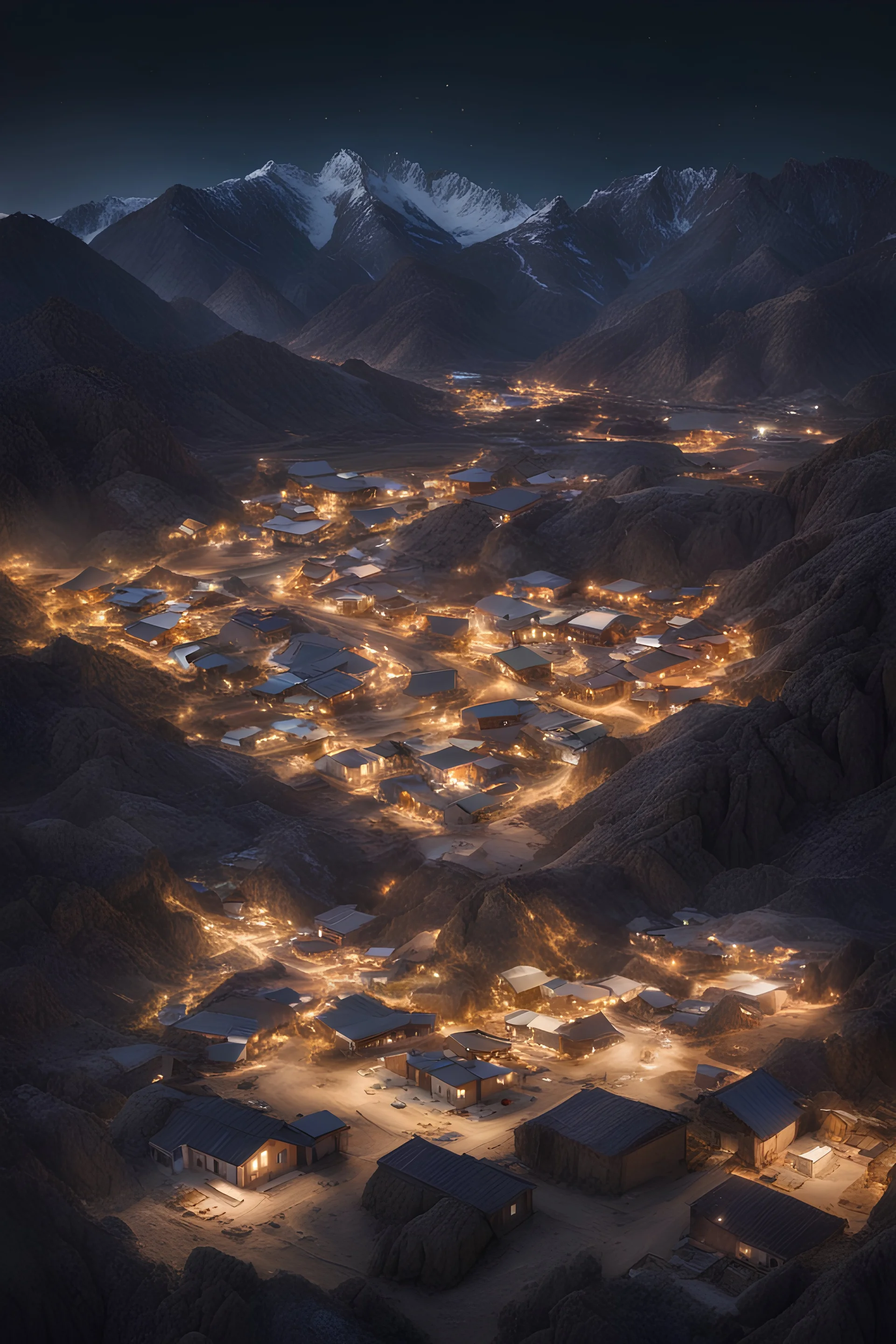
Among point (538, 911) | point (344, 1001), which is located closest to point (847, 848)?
point (538, 911)

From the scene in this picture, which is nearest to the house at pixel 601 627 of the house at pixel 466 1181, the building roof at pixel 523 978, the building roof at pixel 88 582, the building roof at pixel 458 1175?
the building roof at pixel 88 582

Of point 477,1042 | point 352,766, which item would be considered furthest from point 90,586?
point 477,1042

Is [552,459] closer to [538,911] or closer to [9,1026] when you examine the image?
[538,911]

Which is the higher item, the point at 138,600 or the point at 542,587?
the point at 138,600

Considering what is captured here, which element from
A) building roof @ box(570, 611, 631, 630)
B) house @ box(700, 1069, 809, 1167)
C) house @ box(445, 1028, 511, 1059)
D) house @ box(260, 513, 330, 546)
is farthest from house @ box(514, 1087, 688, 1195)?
house @ box(260, 513, 330, 546)

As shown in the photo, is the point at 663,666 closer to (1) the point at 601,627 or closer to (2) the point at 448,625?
(1) the point at 601,627

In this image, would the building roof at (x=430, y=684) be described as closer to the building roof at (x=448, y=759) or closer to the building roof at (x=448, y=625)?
the building roof at (x=448, y=625)
